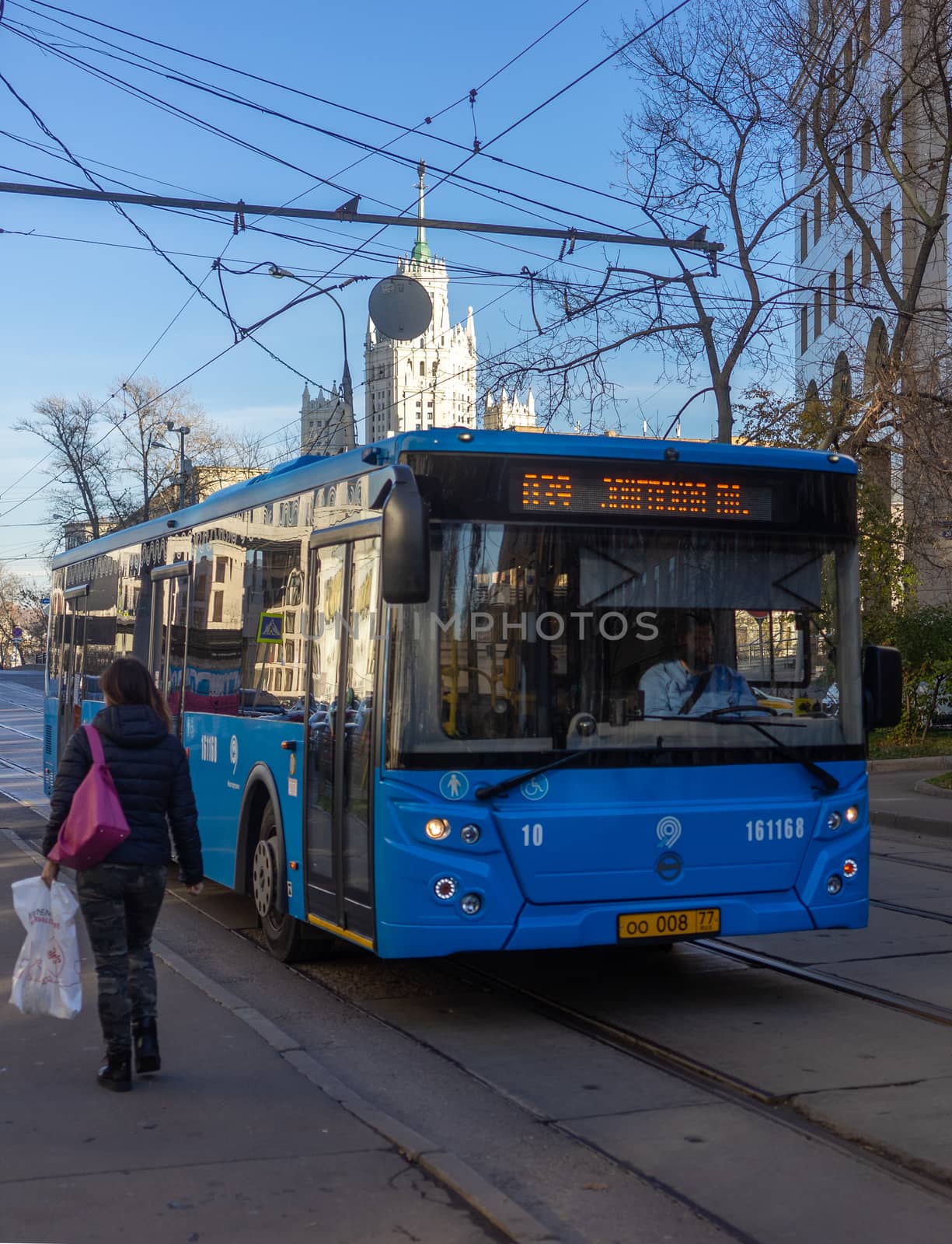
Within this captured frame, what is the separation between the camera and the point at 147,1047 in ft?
19.4

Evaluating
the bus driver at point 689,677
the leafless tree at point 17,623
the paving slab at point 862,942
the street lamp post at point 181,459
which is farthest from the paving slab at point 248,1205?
the leafless tree at point 17,623

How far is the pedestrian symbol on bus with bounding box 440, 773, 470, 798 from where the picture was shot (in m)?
6.67

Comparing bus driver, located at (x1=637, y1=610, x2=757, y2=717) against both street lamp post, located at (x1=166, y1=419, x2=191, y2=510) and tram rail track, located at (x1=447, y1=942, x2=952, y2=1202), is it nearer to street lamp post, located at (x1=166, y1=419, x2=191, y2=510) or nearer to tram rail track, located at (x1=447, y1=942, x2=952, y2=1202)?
tram rail track, located at (x1=447, y1=942, x2=952, y2=1202)

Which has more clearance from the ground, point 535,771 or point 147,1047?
point 535,771

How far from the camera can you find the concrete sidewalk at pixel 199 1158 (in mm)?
4297

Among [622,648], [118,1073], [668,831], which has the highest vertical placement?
[622,648]

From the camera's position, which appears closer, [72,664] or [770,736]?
[770,736]

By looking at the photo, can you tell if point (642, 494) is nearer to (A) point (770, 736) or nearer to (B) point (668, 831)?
(A) point (770, 736)

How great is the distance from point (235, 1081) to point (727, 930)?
2.47 m

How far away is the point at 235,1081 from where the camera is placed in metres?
5.84

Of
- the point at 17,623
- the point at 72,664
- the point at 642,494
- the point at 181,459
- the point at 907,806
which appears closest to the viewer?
the point at 642,494

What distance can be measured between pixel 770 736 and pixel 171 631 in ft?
18.7

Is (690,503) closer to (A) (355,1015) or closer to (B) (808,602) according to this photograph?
(B) (808,602)

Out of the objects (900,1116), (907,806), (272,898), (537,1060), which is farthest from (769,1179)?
(907,806)
